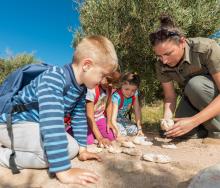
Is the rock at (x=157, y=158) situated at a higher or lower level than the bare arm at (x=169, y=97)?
lower

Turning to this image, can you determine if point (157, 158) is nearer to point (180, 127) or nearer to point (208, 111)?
point (180, 127)

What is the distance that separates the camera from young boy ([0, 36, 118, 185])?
270cm

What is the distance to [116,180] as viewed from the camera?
2814 millimetres

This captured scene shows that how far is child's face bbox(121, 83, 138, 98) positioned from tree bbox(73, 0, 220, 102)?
2.15 m

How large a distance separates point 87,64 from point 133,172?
113cm

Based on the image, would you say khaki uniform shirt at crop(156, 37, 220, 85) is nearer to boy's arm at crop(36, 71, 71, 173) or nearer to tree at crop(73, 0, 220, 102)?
boy's arm at crop(36, 71, 71, 173)

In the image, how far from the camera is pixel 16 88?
3.16m

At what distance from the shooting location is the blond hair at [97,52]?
116 inches

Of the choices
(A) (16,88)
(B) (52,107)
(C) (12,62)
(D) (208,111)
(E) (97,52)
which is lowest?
(D) (208,111)

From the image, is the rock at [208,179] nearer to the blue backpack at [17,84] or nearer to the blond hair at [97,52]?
the blond hair at [97,52]

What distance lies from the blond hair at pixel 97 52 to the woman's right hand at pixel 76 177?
1017 millimetres

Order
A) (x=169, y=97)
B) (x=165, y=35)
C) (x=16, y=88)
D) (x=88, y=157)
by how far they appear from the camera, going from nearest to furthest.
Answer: (x=16, y=88)
(x=88, y=157)
(x=165, y=35)
(x=169, y=97)

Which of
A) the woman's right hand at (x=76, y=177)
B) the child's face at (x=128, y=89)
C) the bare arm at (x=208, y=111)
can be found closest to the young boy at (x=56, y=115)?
the woman's right hand at (x=76, y=177)

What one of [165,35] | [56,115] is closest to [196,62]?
[165,35]
